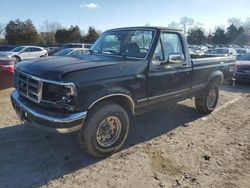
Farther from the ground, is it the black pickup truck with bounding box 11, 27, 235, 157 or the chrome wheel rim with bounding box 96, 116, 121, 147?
the black pickup truck with bounding box 11, 27, 235, 157

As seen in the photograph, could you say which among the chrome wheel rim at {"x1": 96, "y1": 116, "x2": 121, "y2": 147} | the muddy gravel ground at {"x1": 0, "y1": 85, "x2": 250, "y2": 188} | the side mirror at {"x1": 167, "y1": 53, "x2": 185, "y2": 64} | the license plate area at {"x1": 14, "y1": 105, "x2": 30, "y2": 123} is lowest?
the muddy gravel ground at {"x1": 0, "y1": 85, "x2": 250, "y2": 188}

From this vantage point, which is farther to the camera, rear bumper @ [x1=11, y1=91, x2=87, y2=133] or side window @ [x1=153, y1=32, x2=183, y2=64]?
side window @ [x1=153, y1=32, x2=183, y2=64]

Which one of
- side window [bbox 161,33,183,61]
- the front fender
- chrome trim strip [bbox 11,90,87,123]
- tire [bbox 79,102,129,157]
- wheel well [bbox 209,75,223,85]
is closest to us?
chrome trim strip [bbox 11,90,87,123]

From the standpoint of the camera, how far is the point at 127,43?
5.30m

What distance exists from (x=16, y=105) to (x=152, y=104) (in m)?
2.44

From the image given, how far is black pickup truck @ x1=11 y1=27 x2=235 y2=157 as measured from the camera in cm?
382

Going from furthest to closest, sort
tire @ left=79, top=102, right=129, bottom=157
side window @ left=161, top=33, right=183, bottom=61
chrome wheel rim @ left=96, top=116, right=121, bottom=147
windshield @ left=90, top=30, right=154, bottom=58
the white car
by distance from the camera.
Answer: the white car
side window @ left=161, top=33, right=183, bottom=61
windshield @ left=90, top=30, right=154, bottom=58
chrome wheel rim @ left=96, top=116, right=121, bottom=147
tire @ left=79, top=102, right=129, bottom=157

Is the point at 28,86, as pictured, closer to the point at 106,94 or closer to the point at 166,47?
the point at 106,94

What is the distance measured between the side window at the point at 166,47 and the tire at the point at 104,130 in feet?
4.27

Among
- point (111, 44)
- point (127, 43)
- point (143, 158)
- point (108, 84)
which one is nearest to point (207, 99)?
point (127, 43)

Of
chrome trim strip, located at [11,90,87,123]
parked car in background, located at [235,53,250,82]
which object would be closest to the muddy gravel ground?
chrome trim strip, located at [11,90,87,123]

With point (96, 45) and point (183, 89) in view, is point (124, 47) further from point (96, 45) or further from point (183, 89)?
point (183, 89)

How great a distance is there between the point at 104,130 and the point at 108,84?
0.81 m

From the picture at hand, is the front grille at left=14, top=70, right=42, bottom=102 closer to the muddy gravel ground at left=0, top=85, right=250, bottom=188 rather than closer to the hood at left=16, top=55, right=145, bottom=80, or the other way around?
the hood at left=16, top=55, right=145, bottom=80
